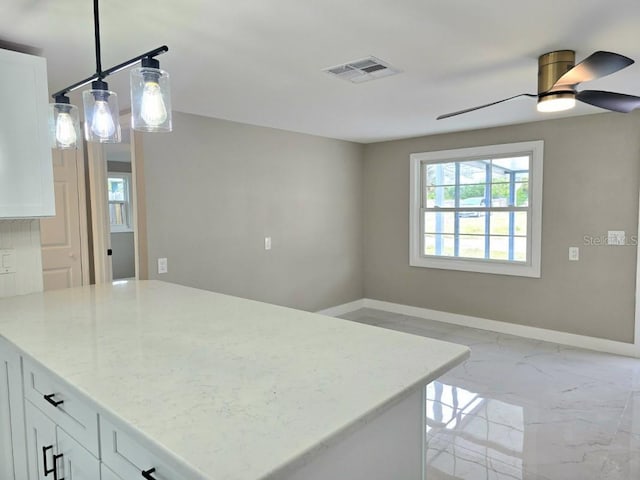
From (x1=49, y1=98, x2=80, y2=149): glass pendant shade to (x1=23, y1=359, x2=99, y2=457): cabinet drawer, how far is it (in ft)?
3.24

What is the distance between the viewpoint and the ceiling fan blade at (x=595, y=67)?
6.12ft

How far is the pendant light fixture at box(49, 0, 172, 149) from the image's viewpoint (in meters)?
1.53

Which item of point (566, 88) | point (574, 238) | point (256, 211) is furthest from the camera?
point (256, 211)

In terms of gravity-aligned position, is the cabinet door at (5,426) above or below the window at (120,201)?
below

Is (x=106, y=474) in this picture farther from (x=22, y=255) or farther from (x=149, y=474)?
(x=22, y=255)

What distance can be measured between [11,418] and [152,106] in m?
1.43

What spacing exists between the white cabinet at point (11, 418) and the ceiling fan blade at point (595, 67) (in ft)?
8.73

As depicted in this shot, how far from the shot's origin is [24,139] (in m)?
2.12

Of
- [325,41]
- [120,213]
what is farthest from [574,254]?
[120,213]

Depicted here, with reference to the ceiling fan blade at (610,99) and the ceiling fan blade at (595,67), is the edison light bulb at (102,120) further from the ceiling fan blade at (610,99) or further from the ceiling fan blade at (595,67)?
the ceiling fan blade at (610,99)

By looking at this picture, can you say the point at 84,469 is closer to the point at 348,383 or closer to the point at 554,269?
the point at 348,383

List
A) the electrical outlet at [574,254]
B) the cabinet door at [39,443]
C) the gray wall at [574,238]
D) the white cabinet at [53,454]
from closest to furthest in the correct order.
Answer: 1. the white cabinet at [53,454]
2. the cabinet door at [39,443]
3. the gray wall at [574,238]
4. the electrical outlet at [574,254]

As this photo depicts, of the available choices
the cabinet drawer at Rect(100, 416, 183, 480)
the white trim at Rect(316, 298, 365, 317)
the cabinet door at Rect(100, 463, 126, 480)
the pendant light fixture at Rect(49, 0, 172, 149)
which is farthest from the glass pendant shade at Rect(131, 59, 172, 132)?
the white trim at Rect(316, 298, 365, 317)

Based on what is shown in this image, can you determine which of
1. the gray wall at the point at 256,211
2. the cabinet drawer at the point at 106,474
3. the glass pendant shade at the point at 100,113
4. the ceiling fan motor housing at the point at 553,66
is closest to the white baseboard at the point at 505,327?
the gray wall at the point at 256,211
